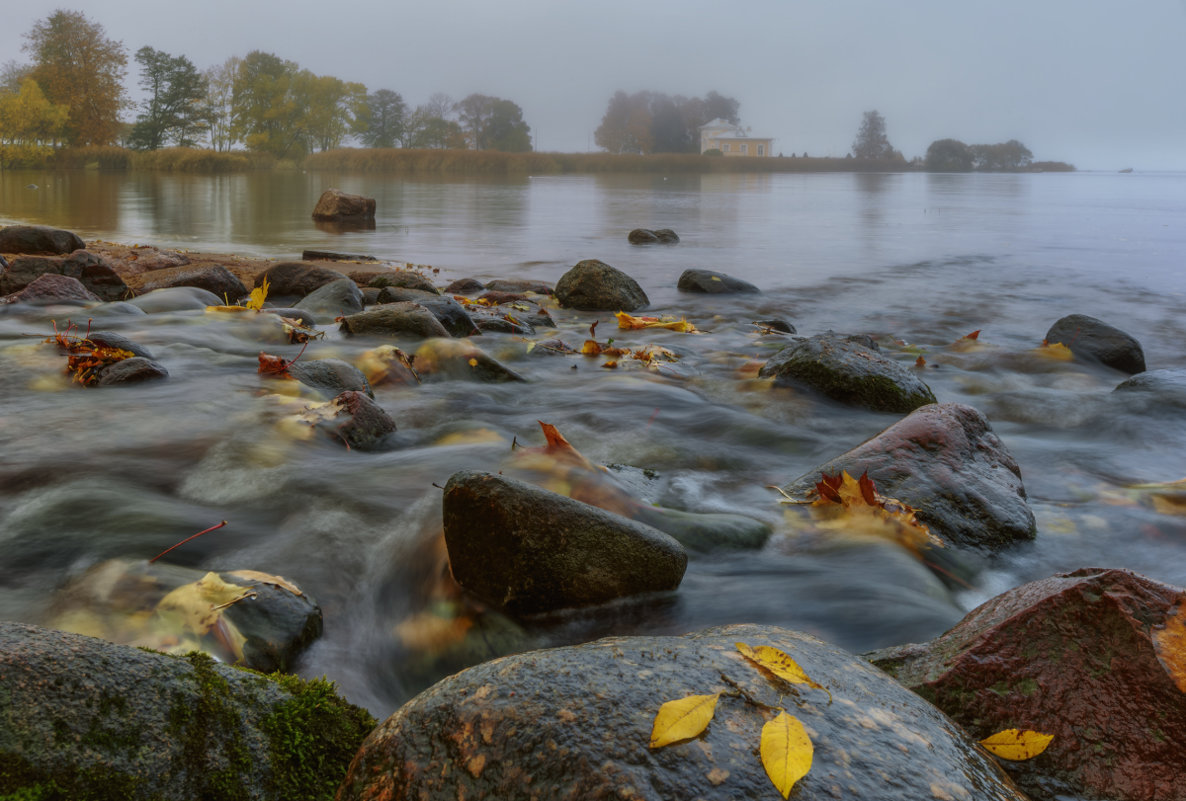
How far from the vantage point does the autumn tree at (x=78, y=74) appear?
193 feet

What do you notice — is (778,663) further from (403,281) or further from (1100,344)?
(403,281)

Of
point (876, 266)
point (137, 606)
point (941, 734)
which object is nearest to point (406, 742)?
point (941, 734)

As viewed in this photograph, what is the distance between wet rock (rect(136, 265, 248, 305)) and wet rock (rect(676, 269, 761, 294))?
16.6ft

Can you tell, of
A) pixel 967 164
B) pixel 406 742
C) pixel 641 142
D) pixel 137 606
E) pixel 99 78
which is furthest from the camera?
pixel 967 164

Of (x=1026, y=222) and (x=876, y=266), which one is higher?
(x=1026, y=222)

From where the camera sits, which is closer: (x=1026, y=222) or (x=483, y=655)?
(x=483, y=655)

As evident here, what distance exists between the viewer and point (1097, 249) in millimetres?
14578

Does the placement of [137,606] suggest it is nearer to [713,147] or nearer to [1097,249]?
[1097,249]

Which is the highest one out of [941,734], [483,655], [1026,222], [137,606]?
[1026,222]

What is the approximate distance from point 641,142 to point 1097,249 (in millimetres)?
95854

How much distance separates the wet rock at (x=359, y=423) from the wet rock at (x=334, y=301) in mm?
2960

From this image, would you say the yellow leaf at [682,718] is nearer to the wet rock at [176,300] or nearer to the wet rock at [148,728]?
the wet rock at [148,728]

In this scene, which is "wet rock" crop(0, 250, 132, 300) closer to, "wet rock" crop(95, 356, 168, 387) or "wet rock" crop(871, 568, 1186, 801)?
"wet rock" crop(95, 356, 168, 387)

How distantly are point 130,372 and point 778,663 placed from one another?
4116 mm
